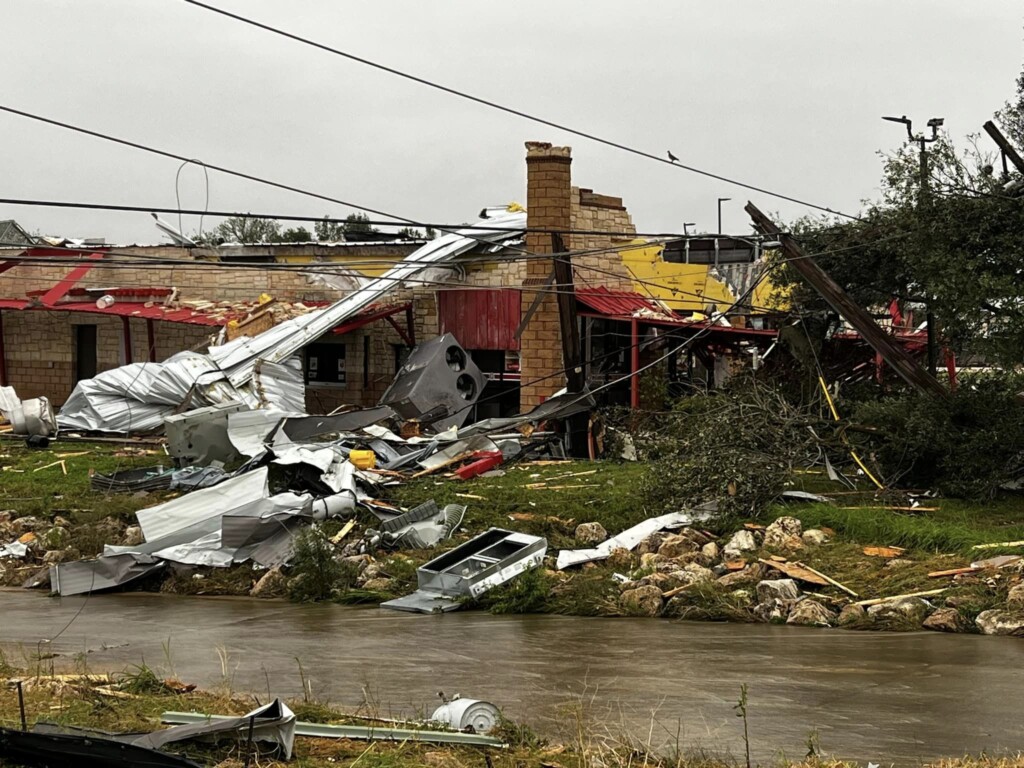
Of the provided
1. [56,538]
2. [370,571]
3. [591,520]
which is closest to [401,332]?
[56,538]

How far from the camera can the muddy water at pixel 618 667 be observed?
6.96m

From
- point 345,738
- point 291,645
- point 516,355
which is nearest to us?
point 345,738

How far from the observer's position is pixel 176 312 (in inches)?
1077

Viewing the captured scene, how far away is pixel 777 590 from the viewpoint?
451 inches

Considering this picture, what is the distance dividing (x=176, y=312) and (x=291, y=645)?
1826 centimetres

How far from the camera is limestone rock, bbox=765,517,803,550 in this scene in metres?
12.9

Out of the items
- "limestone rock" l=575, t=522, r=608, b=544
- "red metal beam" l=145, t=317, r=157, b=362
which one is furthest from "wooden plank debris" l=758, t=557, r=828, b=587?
"red metal beam" l=145, t=317, r=157, b=362

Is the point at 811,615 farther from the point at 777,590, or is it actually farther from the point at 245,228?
the point at 245,228

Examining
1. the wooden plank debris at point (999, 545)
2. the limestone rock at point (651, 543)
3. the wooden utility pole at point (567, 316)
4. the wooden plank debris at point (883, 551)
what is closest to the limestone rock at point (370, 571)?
the limestone rock at point (651, 543)

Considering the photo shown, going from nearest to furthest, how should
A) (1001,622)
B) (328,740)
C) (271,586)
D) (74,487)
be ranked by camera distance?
(328,740) → (1001,622) → (271,586) → (74,487)

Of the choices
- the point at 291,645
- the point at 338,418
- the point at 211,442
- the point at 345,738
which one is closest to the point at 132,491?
the point at 211,442

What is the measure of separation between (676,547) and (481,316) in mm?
14156

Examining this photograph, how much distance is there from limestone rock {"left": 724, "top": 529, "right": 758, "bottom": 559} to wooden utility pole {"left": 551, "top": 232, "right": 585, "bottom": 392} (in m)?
8.47

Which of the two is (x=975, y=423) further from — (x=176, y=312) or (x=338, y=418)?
(x=176, y=312)
